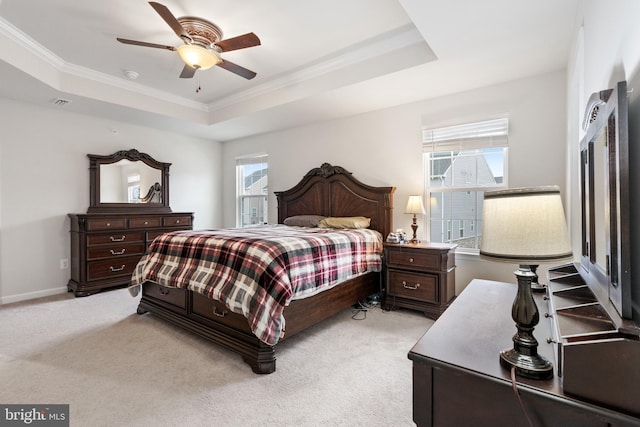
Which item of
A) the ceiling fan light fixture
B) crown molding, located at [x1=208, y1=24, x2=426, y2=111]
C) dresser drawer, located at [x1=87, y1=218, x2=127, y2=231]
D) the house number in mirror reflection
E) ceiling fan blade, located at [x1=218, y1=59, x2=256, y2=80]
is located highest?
crown molding, located at [x1=208, y1=24, x2=426, y2=111]

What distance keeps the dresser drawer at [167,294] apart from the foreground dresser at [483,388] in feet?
7.56

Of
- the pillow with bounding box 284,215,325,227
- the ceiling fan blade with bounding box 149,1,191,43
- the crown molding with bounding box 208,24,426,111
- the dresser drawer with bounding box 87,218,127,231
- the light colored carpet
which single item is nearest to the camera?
the light colored carpet

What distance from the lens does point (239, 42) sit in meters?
2.46

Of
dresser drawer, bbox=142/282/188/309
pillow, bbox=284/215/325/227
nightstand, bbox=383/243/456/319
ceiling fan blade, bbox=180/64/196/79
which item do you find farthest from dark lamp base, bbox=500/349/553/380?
pillow, bbox=284/215/325/227

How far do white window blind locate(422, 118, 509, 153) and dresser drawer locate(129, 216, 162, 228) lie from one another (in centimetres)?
396

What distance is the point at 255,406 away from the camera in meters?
1.71

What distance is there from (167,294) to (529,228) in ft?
9.65

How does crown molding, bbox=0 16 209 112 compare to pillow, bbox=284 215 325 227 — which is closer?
crown molding, bbox=0 16 209 112

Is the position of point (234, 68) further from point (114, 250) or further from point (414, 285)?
point (114, 250)

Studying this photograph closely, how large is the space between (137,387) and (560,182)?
12.8 feet

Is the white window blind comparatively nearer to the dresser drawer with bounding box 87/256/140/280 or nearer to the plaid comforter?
the plaid comforter

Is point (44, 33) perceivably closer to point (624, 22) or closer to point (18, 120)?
point (18, 120)

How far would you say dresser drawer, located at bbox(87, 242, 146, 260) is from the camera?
387cm

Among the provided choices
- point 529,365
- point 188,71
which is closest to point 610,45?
point 529,365
